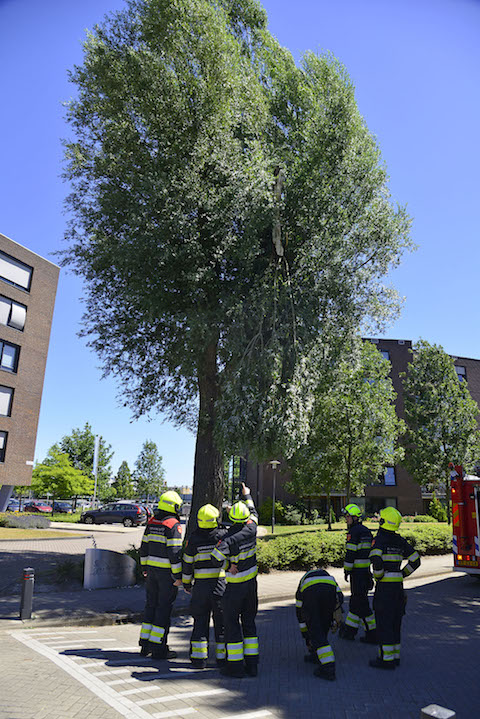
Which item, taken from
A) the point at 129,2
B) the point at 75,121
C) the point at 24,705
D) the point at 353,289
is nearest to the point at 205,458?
the point at 353,289

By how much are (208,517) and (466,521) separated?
7192mm

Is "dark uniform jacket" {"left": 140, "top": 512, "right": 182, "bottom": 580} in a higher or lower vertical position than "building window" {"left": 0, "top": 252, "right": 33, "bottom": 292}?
lower

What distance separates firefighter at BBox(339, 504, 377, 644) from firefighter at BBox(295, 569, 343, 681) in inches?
41.4

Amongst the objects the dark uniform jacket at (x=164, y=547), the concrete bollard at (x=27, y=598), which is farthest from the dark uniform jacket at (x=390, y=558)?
the concrete bollard at (x=27, y=598)

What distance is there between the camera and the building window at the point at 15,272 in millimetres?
27922

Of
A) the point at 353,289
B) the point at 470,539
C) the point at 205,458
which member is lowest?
the point at 470,539

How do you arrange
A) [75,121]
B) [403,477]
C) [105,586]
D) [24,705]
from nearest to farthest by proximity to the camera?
[24,705] → [105,586] → [75,121] → [403,477]

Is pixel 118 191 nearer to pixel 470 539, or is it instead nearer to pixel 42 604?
pixel 42 604

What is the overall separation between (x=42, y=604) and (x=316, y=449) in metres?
17.1

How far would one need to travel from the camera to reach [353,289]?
11.5m

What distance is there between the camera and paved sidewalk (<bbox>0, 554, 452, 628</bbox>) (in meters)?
7.44

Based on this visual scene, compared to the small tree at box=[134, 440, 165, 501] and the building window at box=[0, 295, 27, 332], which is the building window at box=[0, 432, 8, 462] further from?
the small tree at box=[134, 440, 165, 501]

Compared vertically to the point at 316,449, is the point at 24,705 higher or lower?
lower

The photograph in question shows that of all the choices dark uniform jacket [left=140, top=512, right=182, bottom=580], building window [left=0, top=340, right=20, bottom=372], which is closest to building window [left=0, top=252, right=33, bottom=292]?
building window [left=0, top=340, right=20, bottom=372]
